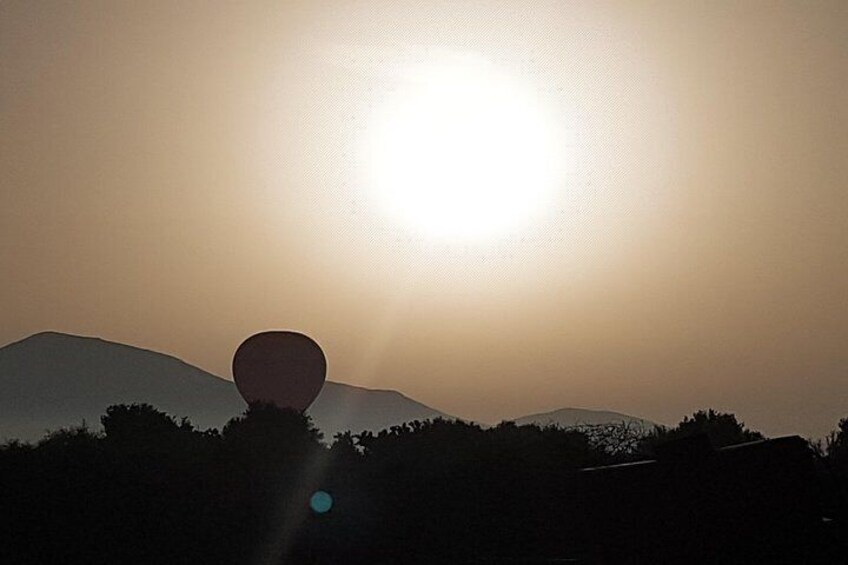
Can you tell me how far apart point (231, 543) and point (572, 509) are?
10.5 m

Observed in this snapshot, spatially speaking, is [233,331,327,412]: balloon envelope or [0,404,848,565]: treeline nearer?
[0,404,848,565]: treeline

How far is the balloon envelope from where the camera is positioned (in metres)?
88.9

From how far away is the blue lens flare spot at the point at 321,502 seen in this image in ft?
126

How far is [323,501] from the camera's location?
3953cm

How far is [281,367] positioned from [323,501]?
169 ft

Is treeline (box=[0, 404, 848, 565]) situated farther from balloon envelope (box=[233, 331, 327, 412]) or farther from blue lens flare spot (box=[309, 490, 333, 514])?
balloon envelope (box=[233, 331, 327, 412])

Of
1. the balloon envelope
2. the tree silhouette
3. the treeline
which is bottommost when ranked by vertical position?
the treeline

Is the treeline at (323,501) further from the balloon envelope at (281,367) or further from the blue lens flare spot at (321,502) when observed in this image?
the balloon envelope at (281,367)

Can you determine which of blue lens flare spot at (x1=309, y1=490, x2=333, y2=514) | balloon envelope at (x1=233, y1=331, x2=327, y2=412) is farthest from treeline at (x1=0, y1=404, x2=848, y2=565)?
balloon envelope at (x1=233, y1=331, x2=327, y2=412)

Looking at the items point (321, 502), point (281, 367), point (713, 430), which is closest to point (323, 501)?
point (321, 502)

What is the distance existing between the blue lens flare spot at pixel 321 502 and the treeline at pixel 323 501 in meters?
0.12

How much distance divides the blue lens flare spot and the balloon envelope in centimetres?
4774

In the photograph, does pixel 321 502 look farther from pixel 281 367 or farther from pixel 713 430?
pixel 281 367

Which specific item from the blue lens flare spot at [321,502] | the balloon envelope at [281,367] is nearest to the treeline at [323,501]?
the blue lens flare spot at [321,502]
